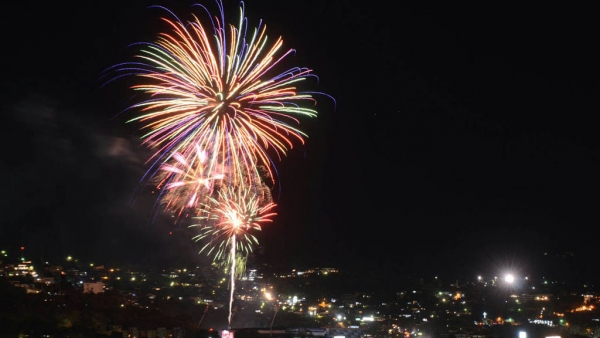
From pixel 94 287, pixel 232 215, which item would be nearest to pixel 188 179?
pixel 232 215

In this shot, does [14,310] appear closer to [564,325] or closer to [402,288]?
[564,325]

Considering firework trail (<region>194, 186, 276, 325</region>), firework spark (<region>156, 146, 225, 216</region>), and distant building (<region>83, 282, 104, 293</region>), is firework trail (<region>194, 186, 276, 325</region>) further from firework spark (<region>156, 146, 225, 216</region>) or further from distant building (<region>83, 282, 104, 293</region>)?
distant building (<region>83, 282, 104, 293</region>)

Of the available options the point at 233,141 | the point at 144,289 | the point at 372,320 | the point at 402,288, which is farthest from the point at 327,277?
the point at 233,141

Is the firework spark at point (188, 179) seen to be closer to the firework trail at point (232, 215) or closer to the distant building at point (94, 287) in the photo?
the firework trail at point (232, 215)

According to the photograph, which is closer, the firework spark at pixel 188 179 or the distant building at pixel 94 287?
the firework spark at pixel 188 179

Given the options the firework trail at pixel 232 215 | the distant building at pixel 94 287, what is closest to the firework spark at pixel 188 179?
the firework trail at pixel 232 215

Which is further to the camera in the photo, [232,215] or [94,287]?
[94,287]

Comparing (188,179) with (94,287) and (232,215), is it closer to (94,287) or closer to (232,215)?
(232,215)

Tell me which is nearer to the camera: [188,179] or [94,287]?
[188,179]

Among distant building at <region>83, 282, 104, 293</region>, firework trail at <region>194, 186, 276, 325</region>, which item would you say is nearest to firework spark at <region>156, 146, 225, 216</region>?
firework trail at <region>194, 186, 276, 325</region>

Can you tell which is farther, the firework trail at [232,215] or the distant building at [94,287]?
the distant building at [94,287]

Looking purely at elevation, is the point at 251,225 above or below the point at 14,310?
above
